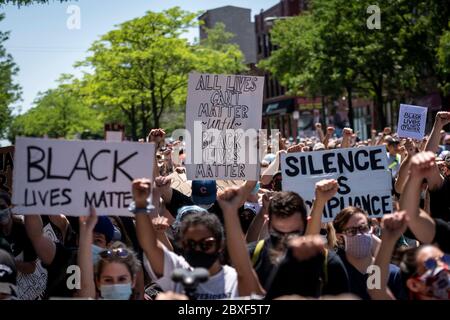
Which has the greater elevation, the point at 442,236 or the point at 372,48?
the point at 372,48

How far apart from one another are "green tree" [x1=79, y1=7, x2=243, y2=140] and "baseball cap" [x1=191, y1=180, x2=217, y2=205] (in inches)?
975

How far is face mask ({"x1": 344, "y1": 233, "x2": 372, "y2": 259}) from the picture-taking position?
4621 mm

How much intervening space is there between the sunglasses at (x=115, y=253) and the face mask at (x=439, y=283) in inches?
66.7

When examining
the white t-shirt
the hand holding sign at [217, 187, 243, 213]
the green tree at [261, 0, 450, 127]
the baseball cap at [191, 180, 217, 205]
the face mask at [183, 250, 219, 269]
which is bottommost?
the white t-shirt

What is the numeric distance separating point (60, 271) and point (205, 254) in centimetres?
119

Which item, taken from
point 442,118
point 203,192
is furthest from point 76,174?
point 442,118

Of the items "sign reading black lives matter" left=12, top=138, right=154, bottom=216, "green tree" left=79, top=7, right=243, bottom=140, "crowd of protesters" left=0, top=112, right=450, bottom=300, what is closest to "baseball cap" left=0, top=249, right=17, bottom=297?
"crowd of protesters" left=0, top=112, right=450, bottom=300

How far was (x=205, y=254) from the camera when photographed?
387 cm

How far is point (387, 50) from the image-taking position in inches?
1136

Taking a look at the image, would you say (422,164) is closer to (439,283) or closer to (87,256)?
(439,283)

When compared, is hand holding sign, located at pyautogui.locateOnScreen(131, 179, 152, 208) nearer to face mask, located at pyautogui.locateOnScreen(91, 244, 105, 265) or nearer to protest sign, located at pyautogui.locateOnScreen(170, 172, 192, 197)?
face mask, located at pyautogui.locateOnScreen(91, 244, 105, 265)
